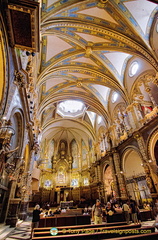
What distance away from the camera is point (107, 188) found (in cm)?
1720

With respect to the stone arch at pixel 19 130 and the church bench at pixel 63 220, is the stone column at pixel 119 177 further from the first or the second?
the stone arch at pixel 19 130

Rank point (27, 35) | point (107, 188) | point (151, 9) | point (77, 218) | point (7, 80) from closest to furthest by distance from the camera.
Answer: point (27, 35) → point (7, 80) → point (77, 218) → point (151, 9) → point (107, 188)

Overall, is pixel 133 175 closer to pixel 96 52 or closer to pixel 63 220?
pixel 63 220

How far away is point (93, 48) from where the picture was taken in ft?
40.4

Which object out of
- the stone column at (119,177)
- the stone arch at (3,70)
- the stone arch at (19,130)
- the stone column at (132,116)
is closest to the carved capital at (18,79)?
the stone arch at (3,70)

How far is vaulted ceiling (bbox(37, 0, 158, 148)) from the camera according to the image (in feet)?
31.0

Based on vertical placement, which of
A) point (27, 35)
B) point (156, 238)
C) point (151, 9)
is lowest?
point (156, 238)

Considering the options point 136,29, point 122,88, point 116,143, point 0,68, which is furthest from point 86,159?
point 0,68

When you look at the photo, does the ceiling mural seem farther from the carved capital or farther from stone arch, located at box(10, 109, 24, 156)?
stone arch, located at box(10, 109, 24, 156)

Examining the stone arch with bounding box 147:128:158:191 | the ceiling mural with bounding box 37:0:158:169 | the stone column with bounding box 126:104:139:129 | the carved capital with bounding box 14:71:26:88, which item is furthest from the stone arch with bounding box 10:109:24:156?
the stone column with bounding box 126:104:139:129

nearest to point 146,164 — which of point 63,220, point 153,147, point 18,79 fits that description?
point 153,147

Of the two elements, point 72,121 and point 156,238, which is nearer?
point 156,238

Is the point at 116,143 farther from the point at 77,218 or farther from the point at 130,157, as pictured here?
the point at 77,218

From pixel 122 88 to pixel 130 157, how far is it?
723 cm
